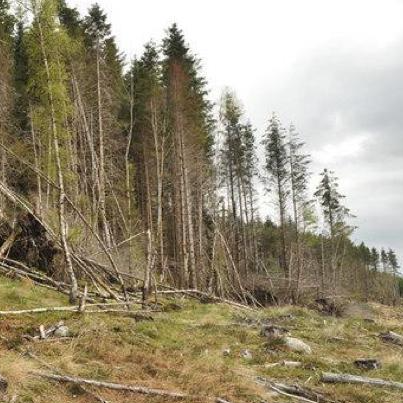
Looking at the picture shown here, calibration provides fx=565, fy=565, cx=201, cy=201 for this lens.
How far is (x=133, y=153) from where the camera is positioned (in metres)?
36.4

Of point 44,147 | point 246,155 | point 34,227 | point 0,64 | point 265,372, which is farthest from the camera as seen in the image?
point 246,155

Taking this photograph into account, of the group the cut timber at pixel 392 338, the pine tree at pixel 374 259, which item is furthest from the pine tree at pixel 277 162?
the pine tree at pixel 374 259

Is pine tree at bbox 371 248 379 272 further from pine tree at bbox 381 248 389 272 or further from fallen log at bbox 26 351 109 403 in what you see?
fallen log at bbox 26 351 109 403

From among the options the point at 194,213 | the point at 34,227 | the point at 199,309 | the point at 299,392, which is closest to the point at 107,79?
the point at 194,213

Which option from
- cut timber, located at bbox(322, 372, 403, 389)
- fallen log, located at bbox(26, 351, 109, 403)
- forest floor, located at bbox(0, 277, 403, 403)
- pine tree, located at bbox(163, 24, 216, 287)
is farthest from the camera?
pine tree, located at bbox(163, 24, 216, 287)

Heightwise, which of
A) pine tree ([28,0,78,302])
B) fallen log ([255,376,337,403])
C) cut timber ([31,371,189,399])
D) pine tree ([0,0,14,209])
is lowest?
fallen log ([255,376,337,403])

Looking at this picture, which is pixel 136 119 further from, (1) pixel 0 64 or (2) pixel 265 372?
(2) pixel 265 372

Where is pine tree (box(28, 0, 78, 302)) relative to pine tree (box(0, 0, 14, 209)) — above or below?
below

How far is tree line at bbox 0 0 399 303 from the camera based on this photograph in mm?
19000

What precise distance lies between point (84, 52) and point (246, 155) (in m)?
18.3

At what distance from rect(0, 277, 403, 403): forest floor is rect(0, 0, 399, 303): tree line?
3287 millimetres

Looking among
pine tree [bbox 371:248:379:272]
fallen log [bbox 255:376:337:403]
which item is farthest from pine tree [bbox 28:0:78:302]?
pine tree [bbox 371:248:379:272]

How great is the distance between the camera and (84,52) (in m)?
27.1

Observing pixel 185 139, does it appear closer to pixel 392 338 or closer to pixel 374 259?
pixel 392 338
